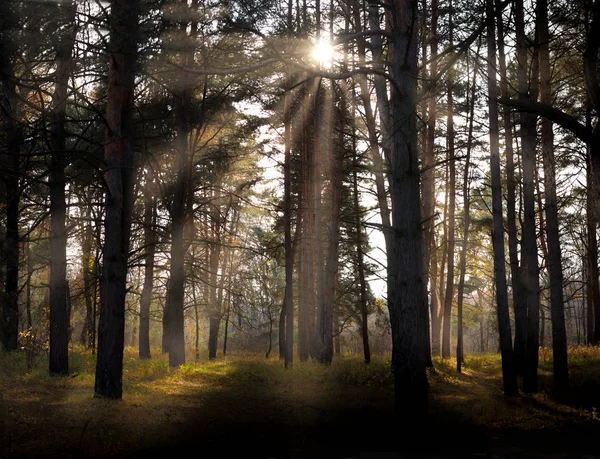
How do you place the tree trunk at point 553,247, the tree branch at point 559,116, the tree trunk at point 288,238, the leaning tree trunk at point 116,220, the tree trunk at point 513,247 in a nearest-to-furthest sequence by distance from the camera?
the tree branch at point 559,116 < the leaning tree trunk at point 116,220 < the tree trunk at point 553,247 < the tree trunk at point 513,247 < the tree trunk at point 288,238

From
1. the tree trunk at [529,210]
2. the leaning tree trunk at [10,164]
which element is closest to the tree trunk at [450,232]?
the tree trunk at [529,210]

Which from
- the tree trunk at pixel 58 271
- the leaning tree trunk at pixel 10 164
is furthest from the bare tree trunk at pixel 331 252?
the leaning tree trunk at pixel 10 164

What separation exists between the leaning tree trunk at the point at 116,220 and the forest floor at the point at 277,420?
0.63 metres

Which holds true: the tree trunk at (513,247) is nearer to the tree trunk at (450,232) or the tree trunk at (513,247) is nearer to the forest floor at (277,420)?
the forest floor at (277,420)

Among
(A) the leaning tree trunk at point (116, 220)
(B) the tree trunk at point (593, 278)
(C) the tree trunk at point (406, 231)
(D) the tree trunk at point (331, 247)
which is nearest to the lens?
(C) the tree trunk at point (406, 231)

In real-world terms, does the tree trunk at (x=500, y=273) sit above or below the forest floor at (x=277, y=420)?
above

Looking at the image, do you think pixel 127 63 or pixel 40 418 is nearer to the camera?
pixel 40 418

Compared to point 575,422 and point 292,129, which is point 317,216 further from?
point 575,422

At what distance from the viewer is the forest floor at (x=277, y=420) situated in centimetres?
747

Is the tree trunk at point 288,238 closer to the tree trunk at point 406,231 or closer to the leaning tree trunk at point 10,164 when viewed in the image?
the tree trunk at point 406,231

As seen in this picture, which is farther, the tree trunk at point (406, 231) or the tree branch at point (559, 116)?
the tree trunk at point (406, 231)

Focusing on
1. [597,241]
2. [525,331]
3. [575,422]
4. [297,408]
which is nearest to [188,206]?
[297,408]

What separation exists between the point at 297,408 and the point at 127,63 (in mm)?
7573

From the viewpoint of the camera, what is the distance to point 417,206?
8.85 metres
